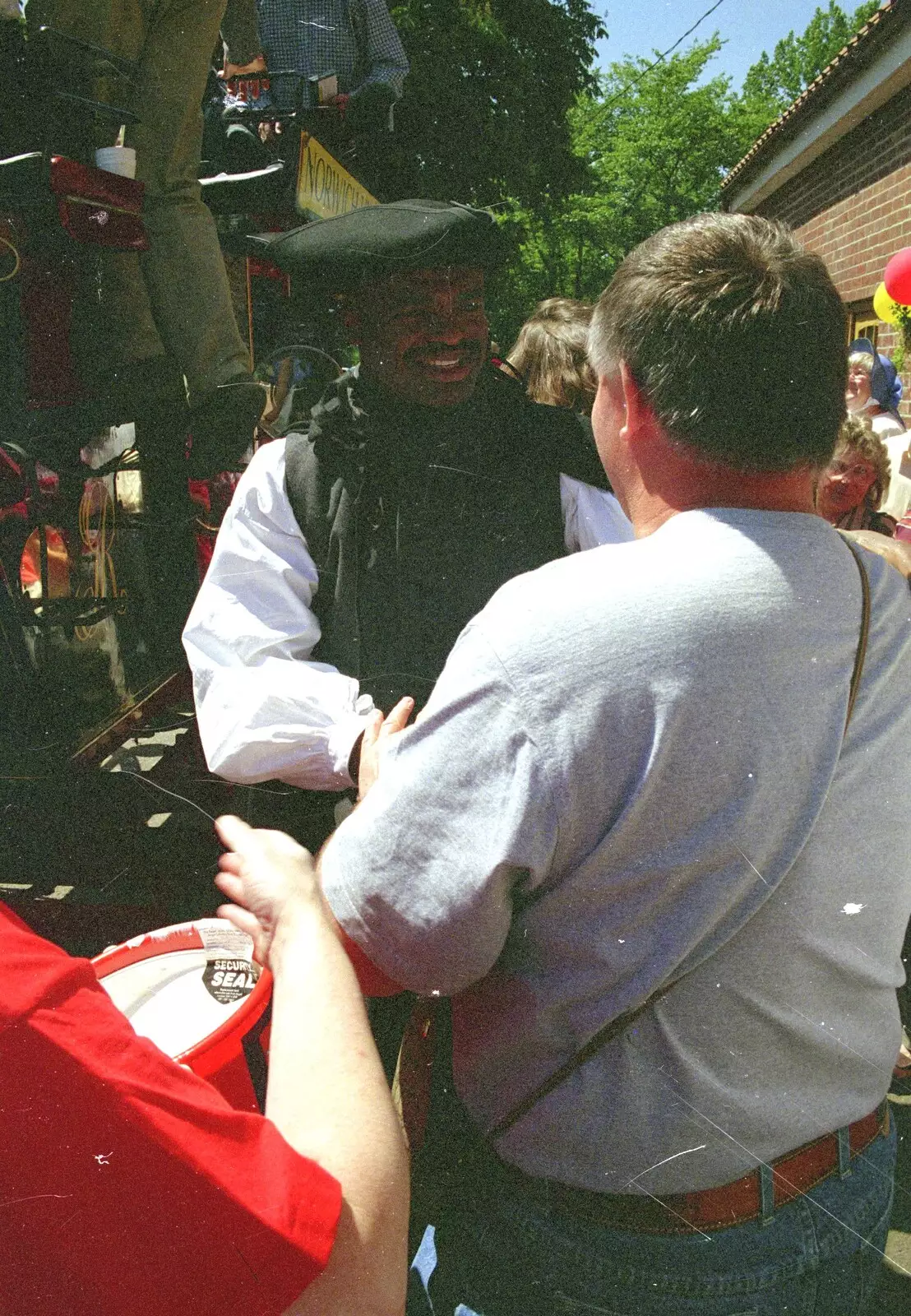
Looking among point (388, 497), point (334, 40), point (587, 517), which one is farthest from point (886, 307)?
point (388, 497)

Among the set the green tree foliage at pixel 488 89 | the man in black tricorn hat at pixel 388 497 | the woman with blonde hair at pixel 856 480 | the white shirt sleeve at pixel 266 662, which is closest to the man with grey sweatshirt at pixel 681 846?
the white shirt sleeve at pixel 266 662

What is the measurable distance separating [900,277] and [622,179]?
9.14 m

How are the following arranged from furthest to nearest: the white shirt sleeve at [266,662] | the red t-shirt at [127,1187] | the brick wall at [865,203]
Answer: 1. the brick wall at [865,203]
2. the white shirt sleeve at [266,662]
3. the red t-shirt at [127,1187]

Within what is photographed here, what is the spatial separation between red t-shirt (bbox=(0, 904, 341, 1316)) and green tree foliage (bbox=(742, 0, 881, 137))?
10.0m

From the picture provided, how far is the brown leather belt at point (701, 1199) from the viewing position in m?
1.07

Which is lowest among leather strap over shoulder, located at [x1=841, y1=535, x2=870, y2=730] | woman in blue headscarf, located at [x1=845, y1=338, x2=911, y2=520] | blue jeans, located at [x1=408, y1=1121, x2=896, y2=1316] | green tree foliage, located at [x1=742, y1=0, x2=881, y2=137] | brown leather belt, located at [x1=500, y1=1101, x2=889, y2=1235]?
blue jeans, located at [x1=408, y1=1121, x2=896, y2=1316]

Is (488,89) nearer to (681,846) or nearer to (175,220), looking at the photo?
(175,220)

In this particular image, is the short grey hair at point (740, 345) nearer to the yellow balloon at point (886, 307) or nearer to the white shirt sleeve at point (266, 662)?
the white shirt sleeve at point (266, 662)

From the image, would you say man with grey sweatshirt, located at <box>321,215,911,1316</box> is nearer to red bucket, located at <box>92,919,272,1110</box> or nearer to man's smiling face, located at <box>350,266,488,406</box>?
red bucket, located at <box>92,919,272,1110</box>

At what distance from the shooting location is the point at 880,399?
231 inches

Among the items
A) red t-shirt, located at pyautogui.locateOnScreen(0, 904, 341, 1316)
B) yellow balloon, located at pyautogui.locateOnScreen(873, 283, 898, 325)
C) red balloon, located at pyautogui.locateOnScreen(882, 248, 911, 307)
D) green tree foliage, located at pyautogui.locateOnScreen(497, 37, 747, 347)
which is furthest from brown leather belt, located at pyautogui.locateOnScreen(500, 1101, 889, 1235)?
green tree foliage, located at pyautogui.locateOnScreen(497, 37, 747, 347)

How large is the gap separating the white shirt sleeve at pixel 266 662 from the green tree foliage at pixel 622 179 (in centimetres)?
1046

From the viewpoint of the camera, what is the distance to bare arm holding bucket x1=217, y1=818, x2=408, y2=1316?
82 cm

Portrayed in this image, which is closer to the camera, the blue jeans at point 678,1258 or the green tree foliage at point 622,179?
the blue jeans at point 678,1258
